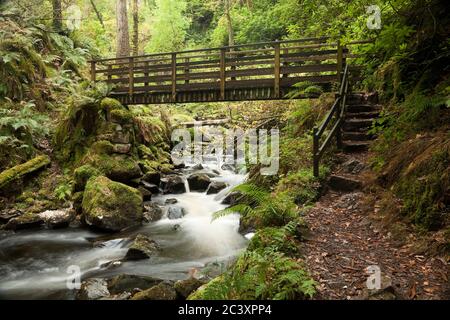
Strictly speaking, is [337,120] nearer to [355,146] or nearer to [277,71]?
[355,146]

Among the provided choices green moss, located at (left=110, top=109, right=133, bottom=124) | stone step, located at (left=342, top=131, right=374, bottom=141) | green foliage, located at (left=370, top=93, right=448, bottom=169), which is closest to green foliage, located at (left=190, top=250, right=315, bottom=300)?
green foliage, located at (left=370, top=93, right=448, bottom=169)

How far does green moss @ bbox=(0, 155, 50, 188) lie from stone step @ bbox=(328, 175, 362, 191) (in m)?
9.74

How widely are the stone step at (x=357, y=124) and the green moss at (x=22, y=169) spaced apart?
399 inches

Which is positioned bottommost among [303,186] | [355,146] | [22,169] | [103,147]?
[303,186]

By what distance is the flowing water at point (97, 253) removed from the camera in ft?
23.9

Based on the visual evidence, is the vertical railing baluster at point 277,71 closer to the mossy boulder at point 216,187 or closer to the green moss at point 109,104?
the mossy boulder at point 216,187

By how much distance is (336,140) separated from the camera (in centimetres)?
923

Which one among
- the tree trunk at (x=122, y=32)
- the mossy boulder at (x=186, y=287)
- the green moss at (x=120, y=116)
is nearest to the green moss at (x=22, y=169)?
the green moss at (x=120, y=116)

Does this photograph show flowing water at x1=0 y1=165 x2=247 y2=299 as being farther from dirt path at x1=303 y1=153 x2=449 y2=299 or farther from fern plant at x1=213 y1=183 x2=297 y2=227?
dirt path at x1=303 y1=153 x2=449 y2=299

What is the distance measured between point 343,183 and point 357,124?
259cm

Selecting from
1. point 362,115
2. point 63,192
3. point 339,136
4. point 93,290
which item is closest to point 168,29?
point 63,192

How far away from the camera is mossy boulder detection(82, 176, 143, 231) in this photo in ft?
32.7

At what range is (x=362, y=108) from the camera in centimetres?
1002

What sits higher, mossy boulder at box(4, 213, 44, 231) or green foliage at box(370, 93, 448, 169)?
green foliage at box(370, 93, 448, 169)
